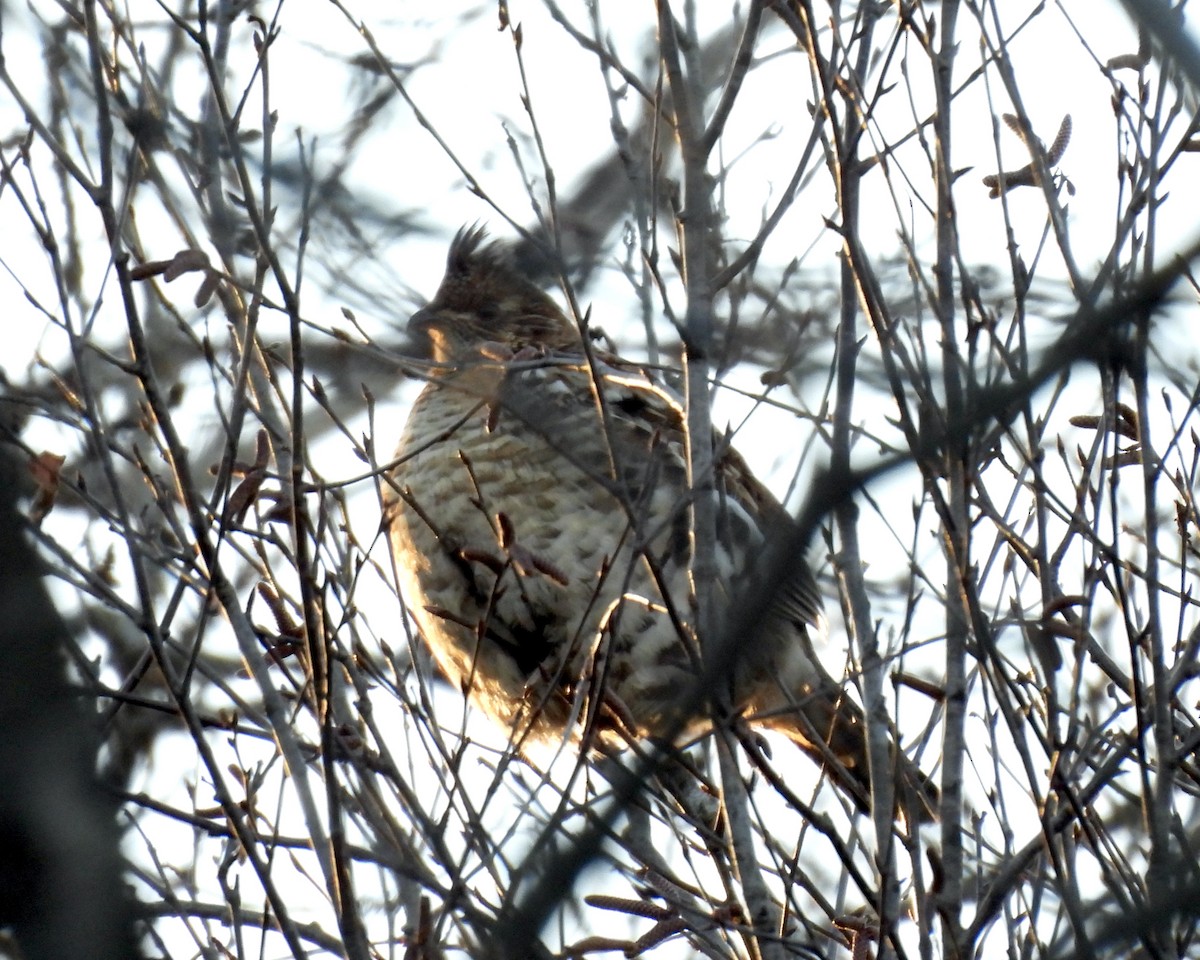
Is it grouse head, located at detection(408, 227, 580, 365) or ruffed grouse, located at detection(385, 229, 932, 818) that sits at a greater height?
grouse head, located at detection(408, 227, 580, 365)

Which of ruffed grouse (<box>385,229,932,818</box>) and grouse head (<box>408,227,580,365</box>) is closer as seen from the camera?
ruffed grouse (<box>385,229,932,818</box>)

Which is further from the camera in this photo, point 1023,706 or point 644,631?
point 644,631

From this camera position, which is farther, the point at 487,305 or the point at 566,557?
the point at 487,305

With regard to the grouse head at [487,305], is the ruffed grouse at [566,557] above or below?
below

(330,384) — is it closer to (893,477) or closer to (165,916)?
(165,916)

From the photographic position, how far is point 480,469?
18.2ft

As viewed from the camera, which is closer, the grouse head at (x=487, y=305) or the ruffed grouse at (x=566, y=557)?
the ruffed grouse at (x=566, y=557)

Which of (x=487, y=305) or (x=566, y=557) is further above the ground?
(x=487, y=305)

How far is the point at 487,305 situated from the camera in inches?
279

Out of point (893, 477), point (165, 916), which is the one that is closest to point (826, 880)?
point (165, 916)

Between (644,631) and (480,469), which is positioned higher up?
(480,469)

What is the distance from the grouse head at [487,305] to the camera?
6.89 m

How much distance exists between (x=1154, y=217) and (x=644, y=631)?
2466 millimetres

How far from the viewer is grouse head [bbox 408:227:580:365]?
689 cm
